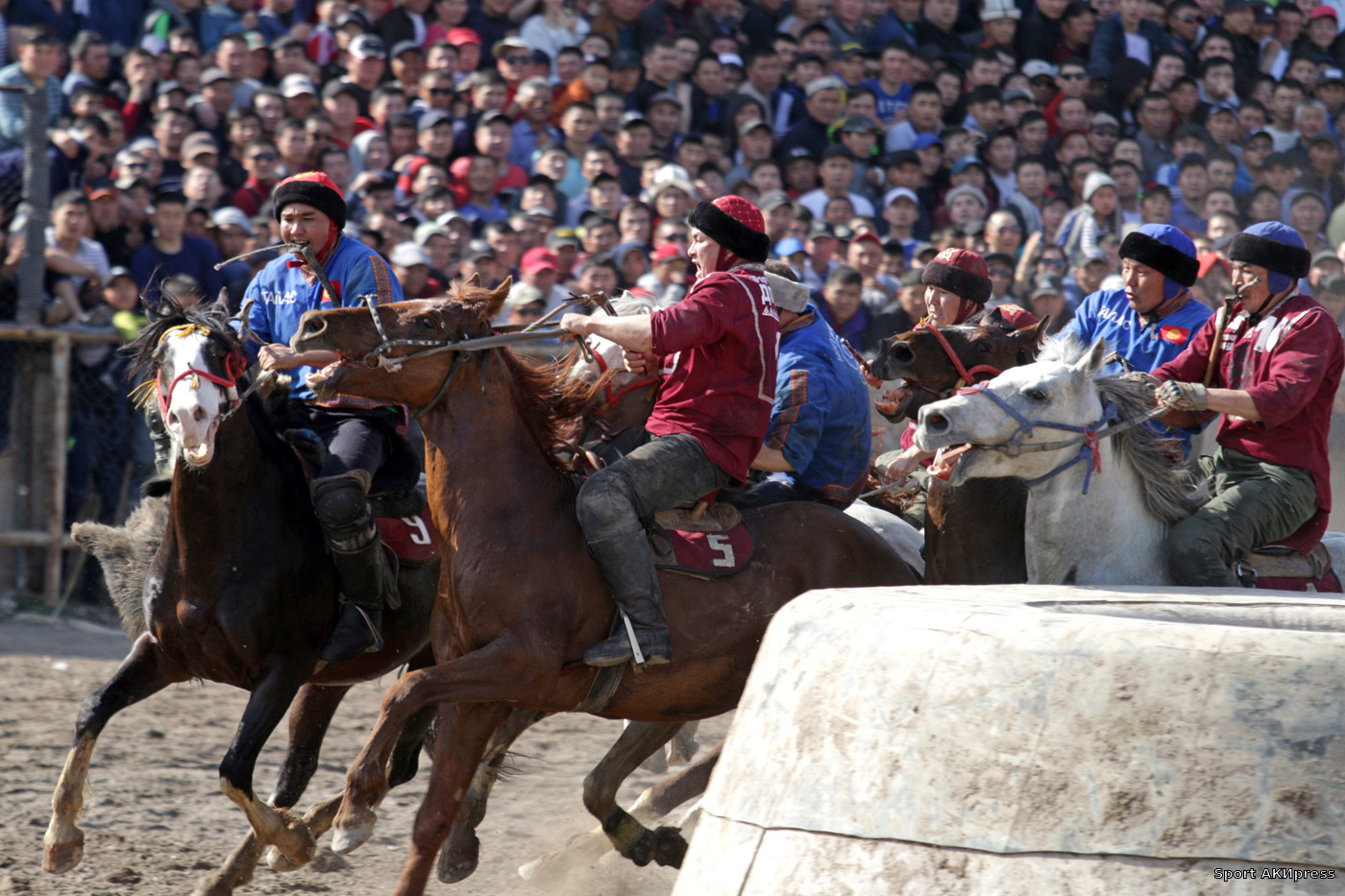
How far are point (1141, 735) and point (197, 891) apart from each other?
3.59 meters

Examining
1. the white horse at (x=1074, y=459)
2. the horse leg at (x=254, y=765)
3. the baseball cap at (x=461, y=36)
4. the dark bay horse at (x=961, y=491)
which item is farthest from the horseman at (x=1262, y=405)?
the baseball cap at (x=461, y=36)

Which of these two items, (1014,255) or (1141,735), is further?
(1014,255)

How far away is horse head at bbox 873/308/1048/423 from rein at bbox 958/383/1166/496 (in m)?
0.50

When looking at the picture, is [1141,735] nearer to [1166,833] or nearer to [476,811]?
[1166,833]

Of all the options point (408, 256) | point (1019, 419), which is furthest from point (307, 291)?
point (408, 256)

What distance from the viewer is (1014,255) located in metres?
10.9

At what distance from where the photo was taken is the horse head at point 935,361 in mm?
5273

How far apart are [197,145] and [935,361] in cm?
611

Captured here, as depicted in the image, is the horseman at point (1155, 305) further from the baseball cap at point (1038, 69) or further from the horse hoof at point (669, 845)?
the baseball cap at point (1038, 69)

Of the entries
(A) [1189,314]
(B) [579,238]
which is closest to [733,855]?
(A) [1189,314]

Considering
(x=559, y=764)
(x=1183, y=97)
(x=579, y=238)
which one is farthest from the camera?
(x=1183, y=97)

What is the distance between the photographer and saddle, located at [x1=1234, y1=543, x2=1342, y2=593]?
5.02 meters

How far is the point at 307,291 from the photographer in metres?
5.64

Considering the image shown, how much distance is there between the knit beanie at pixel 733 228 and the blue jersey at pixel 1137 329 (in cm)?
123
